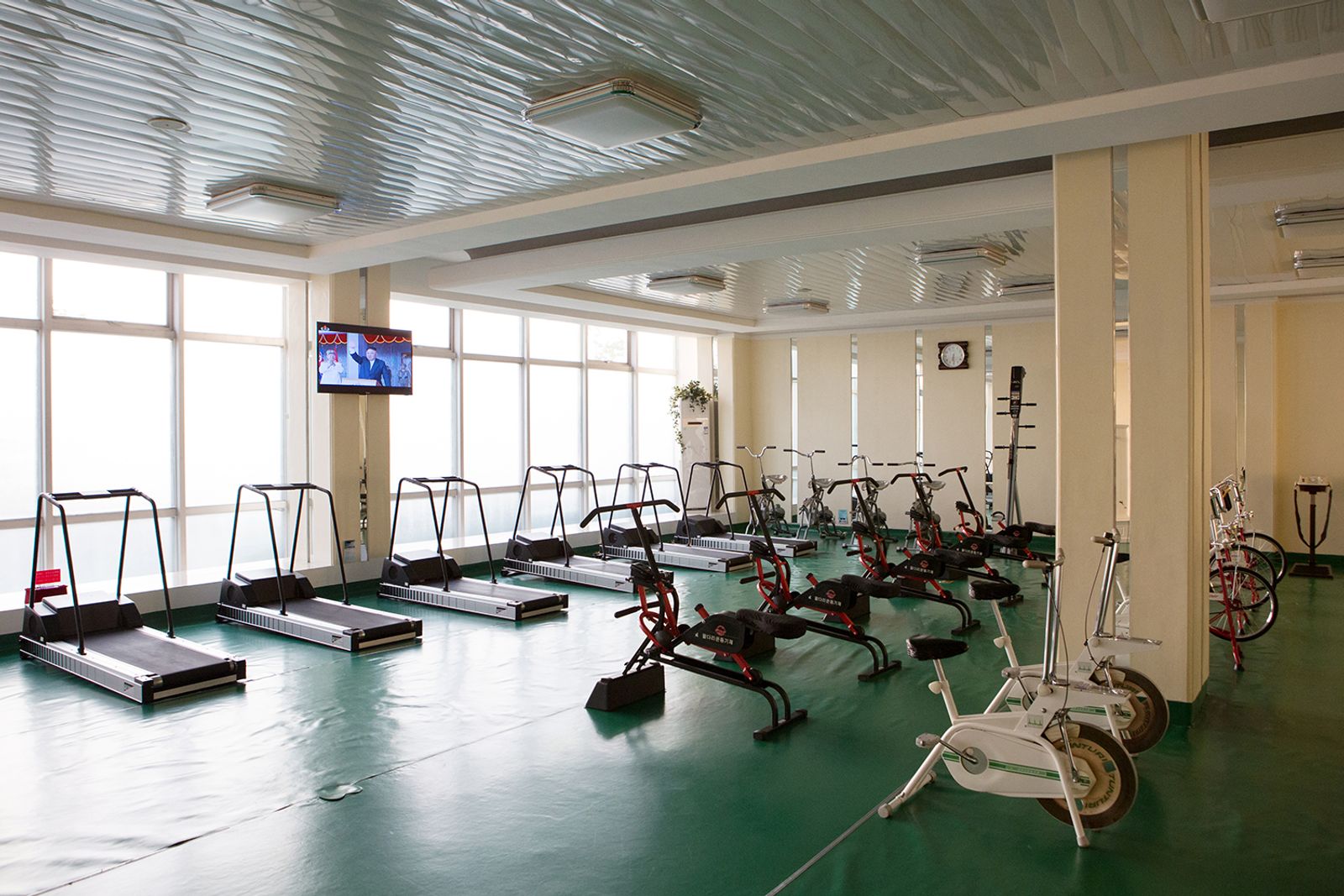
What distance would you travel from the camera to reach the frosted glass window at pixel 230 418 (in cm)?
872

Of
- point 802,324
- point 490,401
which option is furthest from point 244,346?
point 802,324

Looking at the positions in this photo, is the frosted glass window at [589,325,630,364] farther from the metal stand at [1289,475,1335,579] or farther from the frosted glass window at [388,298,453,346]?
the metal stand at [1289,475,1335,579]

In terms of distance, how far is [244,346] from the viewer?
29.5 ft

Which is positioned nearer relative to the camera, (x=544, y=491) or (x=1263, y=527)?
(x=1263, y=527)

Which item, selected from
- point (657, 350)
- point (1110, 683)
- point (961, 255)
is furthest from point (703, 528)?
point (1110, 683)

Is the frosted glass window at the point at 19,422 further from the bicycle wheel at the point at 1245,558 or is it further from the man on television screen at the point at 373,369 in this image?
the bicycle wheel at the point at 1245,558

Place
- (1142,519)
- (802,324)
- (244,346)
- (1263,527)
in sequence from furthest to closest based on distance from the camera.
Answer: (802,324) < (1263,527) < (244,346) < (1142,519)

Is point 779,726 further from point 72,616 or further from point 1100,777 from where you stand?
point 72,616

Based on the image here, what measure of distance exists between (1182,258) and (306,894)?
503 centimetres

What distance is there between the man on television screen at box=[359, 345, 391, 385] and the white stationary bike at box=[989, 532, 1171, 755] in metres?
6.42

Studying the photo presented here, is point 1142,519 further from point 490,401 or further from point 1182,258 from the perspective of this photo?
point 490,401

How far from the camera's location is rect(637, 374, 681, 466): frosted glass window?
46.7 feet

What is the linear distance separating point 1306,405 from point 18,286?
1336 cm

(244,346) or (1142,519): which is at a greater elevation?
(244,346)
